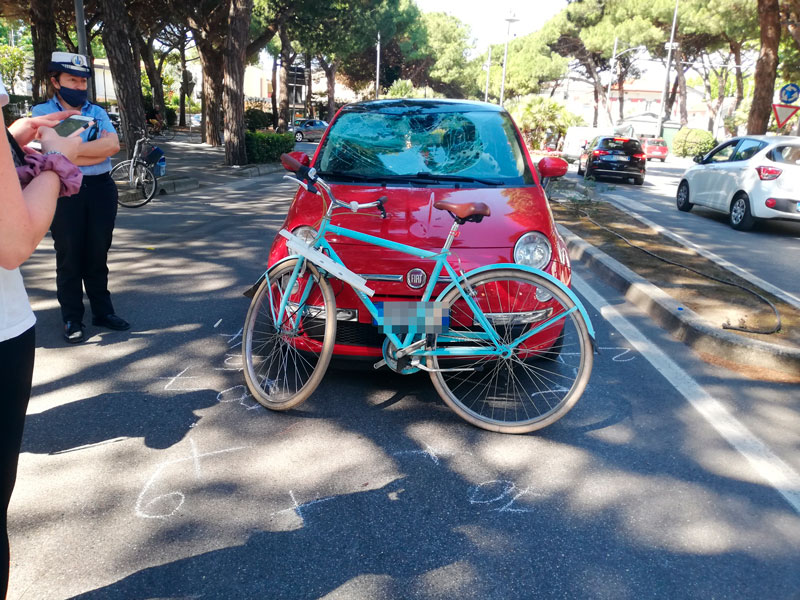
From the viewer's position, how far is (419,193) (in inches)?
171

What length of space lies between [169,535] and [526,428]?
1840mm

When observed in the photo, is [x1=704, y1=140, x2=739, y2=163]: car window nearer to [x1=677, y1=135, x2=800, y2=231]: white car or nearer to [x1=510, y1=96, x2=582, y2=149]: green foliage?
[x1=677, y1=135, x2=800, y2=231]: white car

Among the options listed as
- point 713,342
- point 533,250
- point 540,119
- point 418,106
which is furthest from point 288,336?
point 540,119

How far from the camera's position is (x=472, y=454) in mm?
3383

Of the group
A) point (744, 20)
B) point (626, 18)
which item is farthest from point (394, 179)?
point (626, 18)

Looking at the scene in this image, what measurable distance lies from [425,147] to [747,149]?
9.41 metres

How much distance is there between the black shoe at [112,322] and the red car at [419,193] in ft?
5.26

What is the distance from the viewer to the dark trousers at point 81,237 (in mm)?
4656

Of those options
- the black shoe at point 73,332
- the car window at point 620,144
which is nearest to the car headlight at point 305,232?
the black shoe at point 73,332

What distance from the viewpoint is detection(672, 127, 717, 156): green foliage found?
1690 inches

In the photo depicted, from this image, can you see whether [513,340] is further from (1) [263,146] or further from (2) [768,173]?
(1) [263,146]

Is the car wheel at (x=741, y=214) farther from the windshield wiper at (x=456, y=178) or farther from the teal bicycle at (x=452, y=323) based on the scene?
the teal bicycle at (x=452, y=323)

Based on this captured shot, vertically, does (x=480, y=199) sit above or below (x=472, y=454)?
above

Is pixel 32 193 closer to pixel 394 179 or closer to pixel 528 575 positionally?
pixel 528 575
